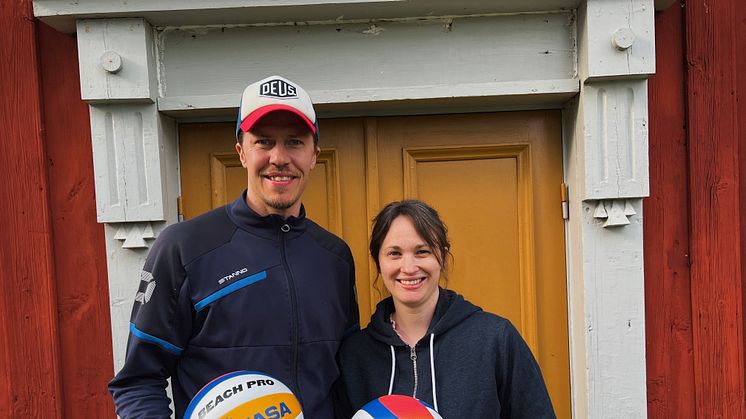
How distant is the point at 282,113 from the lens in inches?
70.0

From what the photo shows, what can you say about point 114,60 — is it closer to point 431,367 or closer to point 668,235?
point 431,367

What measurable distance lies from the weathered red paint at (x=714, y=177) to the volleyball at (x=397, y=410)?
1672mm

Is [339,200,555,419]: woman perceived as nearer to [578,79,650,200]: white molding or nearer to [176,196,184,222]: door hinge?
[578,79,650,200]: white molding

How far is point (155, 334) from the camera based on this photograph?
1688 millimetres

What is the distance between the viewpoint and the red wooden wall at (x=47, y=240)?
254 centimetres

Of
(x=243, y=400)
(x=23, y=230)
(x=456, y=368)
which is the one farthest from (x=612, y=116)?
(x=23, y=230)

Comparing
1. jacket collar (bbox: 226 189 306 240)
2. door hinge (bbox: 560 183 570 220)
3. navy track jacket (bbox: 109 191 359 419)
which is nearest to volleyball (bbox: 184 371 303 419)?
navy track jacket (bbox: 109 191 359 419)

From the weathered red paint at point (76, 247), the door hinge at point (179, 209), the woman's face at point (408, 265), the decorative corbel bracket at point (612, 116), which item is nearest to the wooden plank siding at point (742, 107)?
the decorative corbel bracket at point (612, 116)

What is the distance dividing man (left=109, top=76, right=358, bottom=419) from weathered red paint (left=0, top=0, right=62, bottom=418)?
1076mm

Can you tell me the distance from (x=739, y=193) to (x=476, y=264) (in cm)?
121

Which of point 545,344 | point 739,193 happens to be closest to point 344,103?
point 545,344

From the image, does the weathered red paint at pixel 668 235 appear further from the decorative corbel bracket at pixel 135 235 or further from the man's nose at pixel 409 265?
the decorative corbel bracket at pixel 135 235

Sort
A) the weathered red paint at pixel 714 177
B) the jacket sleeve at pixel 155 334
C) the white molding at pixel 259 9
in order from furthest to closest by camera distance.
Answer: the weathered red paint at pixel 714 177 < the white molding at pixel 259 9 < the jacket sleeve at pixel 155 334

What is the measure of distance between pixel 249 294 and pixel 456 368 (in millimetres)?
658
